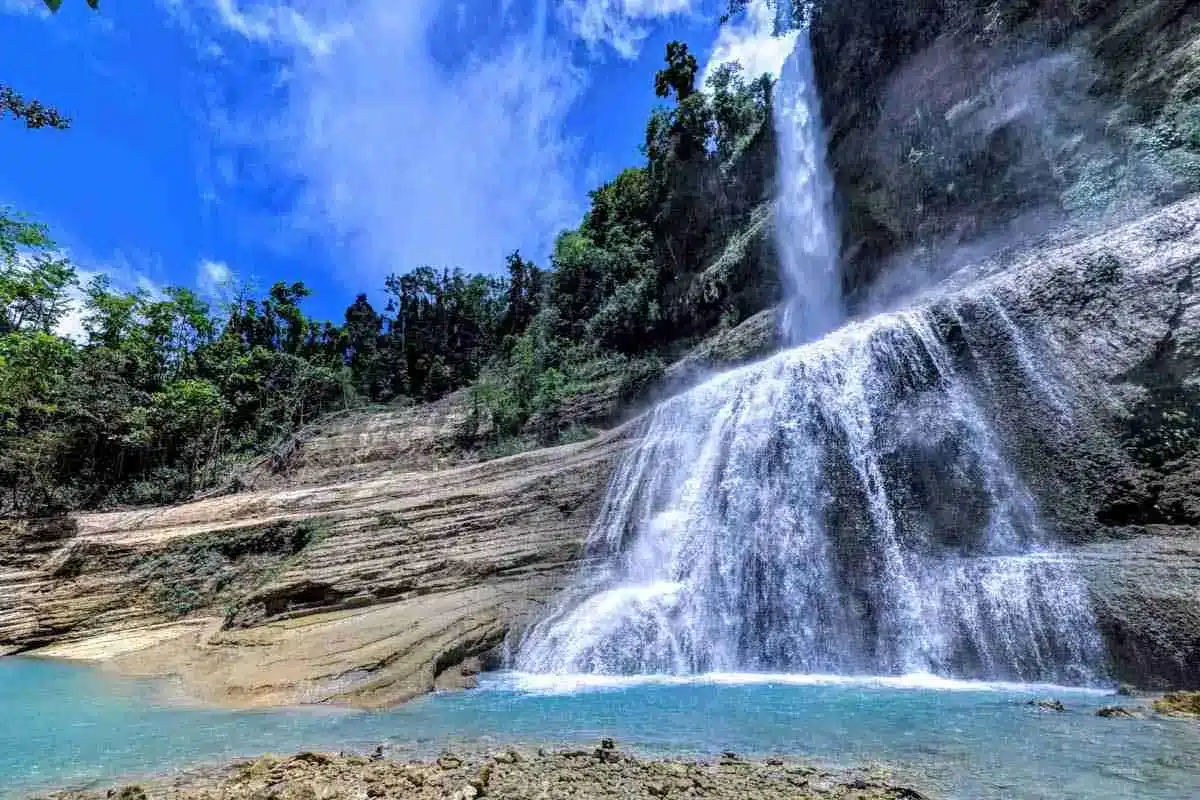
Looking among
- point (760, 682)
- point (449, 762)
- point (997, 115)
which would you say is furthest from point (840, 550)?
point (997, 115)

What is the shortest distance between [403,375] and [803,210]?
109ft

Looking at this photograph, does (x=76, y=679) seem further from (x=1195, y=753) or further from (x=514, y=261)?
(x=514, y=261)

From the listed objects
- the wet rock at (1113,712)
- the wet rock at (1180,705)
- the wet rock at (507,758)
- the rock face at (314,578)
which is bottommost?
the wet rock at (507,758)

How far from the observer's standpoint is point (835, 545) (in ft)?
46.3

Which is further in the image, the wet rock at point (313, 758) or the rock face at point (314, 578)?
the rock face at point (314, 578)

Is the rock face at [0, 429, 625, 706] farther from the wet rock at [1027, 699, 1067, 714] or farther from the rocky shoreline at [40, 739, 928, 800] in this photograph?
the wet rock at [1027, 699, 1067, 714]

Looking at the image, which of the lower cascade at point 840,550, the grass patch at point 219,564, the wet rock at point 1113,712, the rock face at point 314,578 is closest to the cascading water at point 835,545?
the lower cascade at point 840,550

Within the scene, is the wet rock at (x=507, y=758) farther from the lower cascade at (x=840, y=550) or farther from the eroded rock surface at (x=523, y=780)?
the lower cascade at (x=840, y=550)

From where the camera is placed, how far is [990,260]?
832 inches

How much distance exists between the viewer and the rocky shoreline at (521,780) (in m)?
5.13

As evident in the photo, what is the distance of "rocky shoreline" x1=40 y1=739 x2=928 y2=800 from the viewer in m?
5.13

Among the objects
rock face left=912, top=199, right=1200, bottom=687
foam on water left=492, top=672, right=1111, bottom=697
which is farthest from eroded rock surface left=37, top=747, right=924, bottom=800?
rock face left=912, top=199, right=1200, bottom=687

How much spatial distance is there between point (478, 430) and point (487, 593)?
17.6 metres

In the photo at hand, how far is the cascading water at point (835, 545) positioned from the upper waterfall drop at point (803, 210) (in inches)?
403
